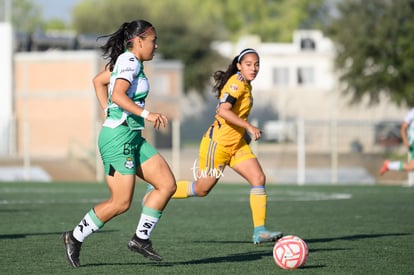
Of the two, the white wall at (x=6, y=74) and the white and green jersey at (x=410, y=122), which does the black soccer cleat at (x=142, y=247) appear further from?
the white wall at (x=6, y=74)

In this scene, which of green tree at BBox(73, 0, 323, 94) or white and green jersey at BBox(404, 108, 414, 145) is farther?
green tree at BBox(73, 0, 323, 94)

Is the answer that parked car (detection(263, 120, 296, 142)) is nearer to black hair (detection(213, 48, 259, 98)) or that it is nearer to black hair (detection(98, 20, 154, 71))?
black hair (detection(213, 48, 259, 98))

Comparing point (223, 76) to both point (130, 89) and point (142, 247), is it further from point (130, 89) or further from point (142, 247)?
point (142, 247)

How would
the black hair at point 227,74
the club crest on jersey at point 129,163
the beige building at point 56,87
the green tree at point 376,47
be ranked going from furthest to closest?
the beige building at point 56,87, the green tree at point 376,47, the black hair at point 227,74, the club crest on jersey at point 129,163

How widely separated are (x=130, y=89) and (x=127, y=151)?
1.84 feet

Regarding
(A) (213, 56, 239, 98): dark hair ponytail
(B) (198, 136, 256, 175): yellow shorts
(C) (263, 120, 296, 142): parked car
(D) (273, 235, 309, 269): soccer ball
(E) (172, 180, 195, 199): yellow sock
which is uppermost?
(A) (213, 56, 239, 98): dark hair ponytail

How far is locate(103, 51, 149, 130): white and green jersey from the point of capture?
8969 mm

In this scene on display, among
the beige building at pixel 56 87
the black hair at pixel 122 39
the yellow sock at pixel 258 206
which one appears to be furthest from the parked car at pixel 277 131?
the black hair at pixel 122 39

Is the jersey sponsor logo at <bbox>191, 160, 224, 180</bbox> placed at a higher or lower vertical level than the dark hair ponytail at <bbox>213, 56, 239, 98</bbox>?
lower

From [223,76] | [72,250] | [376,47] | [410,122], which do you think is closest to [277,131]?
[376,47]

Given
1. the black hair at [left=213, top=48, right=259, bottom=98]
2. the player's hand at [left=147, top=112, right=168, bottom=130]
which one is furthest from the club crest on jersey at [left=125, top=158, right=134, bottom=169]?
the black hair at [left=213, top=48, right=259, bottom=98]

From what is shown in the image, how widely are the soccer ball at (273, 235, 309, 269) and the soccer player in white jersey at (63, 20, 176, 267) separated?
1070mm

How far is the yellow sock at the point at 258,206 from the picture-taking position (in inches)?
449

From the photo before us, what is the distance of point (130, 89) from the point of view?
905 cm
